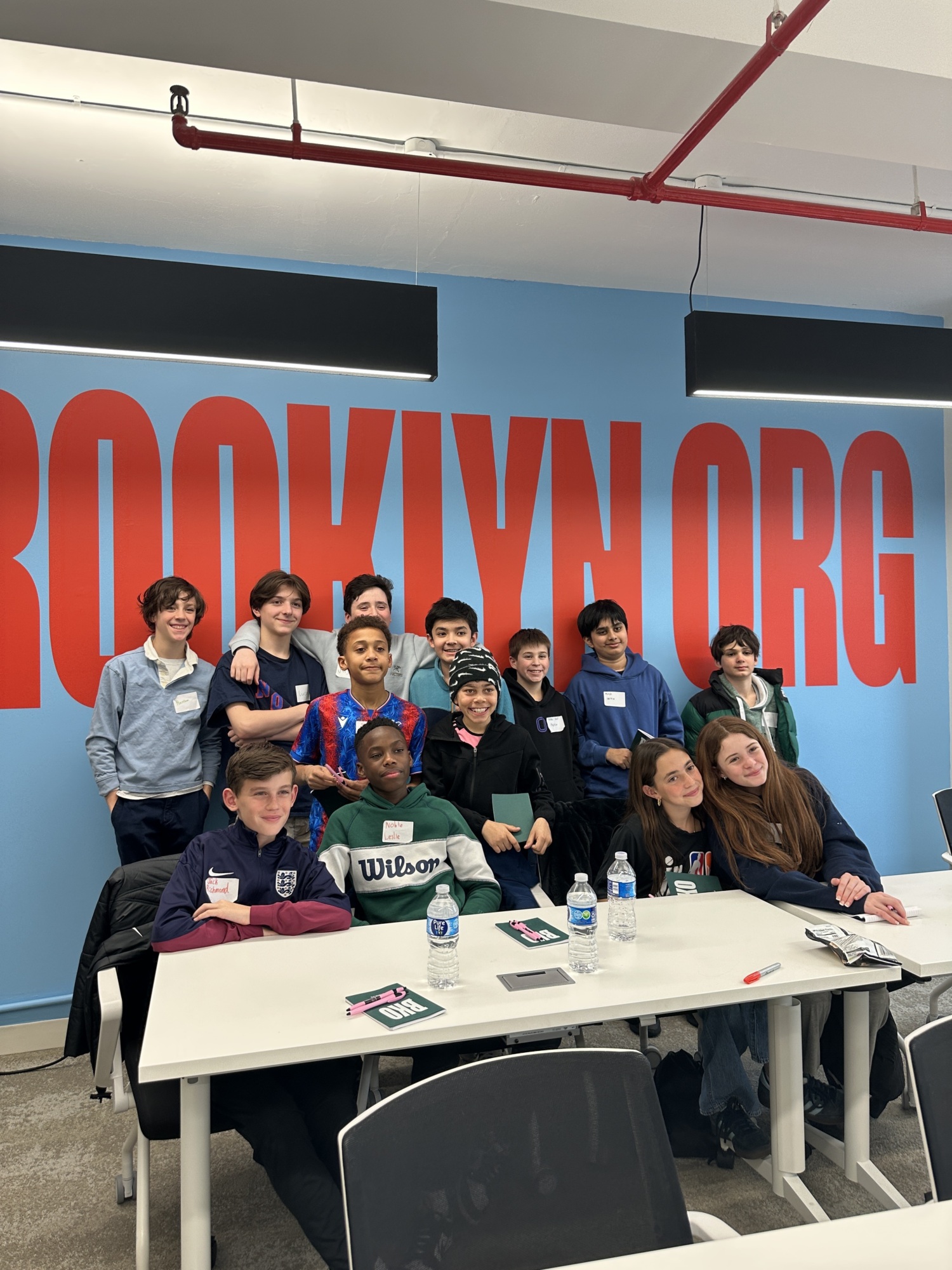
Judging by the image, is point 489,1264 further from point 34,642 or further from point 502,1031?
point 34,642

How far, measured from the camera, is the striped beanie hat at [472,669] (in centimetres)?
340

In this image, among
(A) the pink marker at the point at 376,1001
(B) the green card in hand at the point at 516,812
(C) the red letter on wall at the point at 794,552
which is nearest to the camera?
(A) the pink marker at the point at 376,1001

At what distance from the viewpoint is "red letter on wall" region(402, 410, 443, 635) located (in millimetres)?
4203

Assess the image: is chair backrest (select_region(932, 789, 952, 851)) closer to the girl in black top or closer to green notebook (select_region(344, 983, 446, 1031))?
the girl in black top

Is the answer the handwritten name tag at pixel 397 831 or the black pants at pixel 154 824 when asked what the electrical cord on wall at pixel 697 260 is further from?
the black pants at pixel 154 824

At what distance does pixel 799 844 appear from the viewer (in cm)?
284

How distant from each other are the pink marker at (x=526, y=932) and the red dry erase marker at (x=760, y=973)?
54 centimetres

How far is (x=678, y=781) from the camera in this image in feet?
9.29

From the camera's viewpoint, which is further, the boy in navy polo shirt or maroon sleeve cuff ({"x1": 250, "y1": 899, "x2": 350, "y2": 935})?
the boy in navy polo shirt

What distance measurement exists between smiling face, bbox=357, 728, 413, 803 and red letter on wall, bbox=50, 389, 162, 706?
1.55m

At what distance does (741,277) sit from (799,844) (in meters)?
2.97

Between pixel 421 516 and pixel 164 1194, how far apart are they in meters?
2.82

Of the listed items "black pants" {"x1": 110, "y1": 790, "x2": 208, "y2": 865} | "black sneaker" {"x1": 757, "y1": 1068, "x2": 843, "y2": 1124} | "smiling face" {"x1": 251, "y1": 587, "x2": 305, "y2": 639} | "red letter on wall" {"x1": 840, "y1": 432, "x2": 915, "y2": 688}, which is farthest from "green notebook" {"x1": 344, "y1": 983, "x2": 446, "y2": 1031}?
"red letter on wall" {"x1": 840, "y1": 432, "x2": 915, "y2": 688}

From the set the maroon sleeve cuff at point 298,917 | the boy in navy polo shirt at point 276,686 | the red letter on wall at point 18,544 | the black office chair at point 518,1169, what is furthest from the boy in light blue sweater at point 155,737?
the black office chair at point 518,1169
